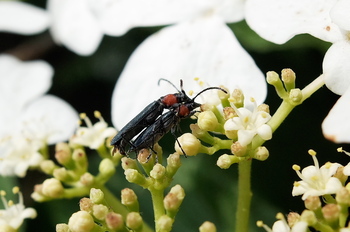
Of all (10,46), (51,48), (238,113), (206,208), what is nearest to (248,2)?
(238,113)

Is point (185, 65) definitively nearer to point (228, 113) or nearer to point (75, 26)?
point (228, 113)

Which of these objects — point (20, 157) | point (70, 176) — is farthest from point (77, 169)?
point (20, 157)

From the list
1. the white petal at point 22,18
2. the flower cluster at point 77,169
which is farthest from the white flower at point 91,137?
the white petal at point 22,18

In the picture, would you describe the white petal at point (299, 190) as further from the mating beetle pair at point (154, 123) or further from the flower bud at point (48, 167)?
the flower bud at point (48, 167)

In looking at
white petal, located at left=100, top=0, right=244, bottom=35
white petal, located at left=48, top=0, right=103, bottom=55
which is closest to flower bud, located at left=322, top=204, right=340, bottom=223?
white petal, located at left=100, top=0, right=244, bottom=35

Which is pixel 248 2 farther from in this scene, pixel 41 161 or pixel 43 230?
pixel 43 230

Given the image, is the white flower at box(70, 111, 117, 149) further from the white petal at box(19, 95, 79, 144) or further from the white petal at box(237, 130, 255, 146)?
the white petal at box(237, 130, 255, 146)
